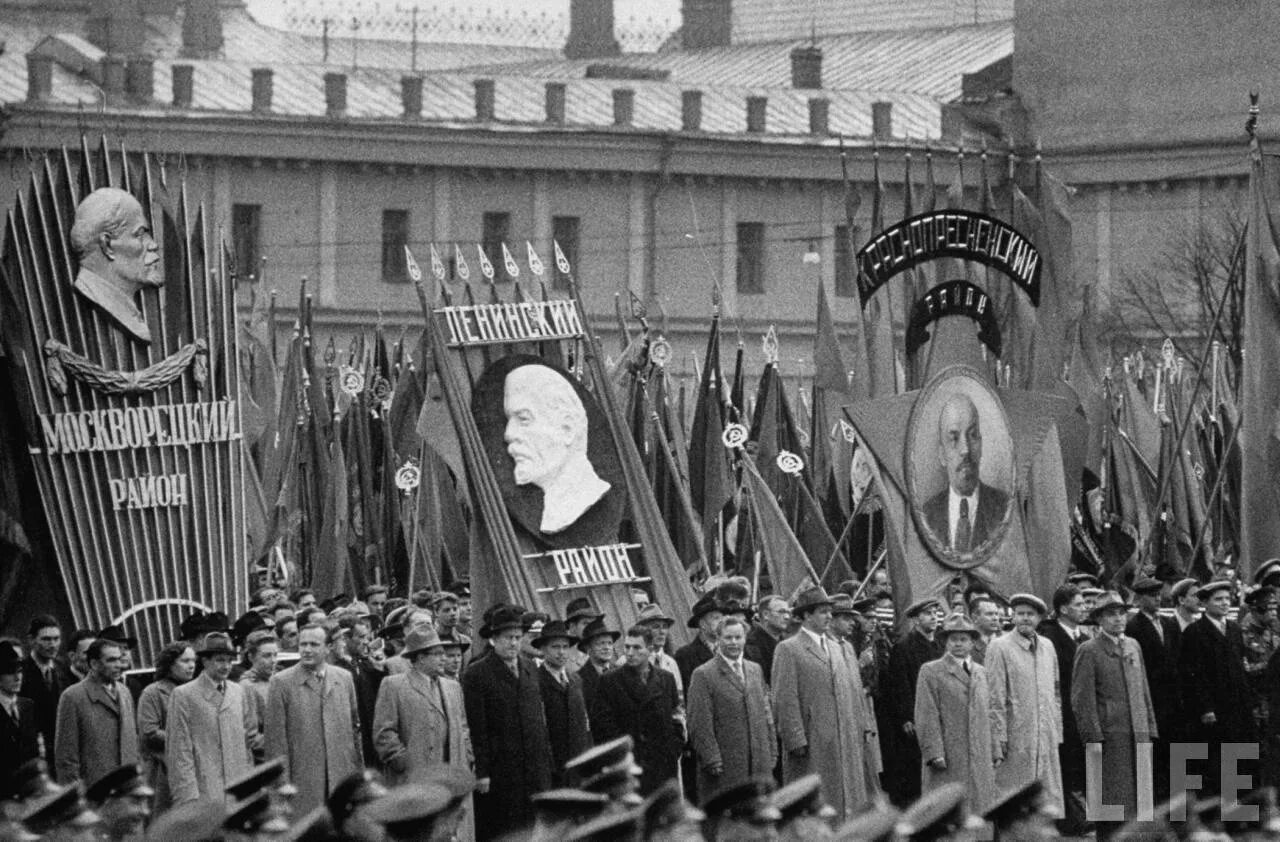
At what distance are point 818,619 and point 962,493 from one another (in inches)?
131

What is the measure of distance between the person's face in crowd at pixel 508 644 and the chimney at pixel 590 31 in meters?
61.7

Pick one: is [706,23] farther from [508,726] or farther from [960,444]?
[508,726]

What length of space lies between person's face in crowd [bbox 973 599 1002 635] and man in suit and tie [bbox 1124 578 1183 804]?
1.22m

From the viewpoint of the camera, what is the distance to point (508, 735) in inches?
739

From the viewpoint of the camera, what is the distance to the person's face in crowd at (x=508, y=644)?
61.7 ft

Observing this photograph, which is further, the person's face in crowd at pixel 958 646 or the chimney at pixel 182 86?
Answer: the chimney at pixel 182 86

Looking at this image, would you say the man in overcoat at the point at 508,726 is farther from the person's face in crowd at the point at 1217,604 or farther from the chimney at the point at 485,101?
the chimney at the point at 485,101

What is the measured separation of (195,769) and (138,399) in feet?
9.83

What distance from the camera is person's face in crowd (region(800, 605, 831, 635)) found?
787 inches

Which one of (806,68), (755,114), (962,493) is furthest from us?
(806,68)

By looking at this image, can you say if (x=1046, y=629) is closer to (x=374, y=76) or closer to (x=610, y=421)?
(x=610, y=421)

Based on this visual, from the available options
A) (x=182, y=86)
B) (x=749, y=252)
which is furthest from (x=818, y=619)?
(x=749, y=252)

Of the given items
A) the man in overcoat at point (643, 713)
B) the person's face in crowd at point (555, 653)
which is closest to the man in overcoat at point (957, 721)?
the man in overcoat at point (643, 713)

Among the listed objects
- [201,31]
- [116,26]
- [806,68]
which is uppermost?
[201,31]
